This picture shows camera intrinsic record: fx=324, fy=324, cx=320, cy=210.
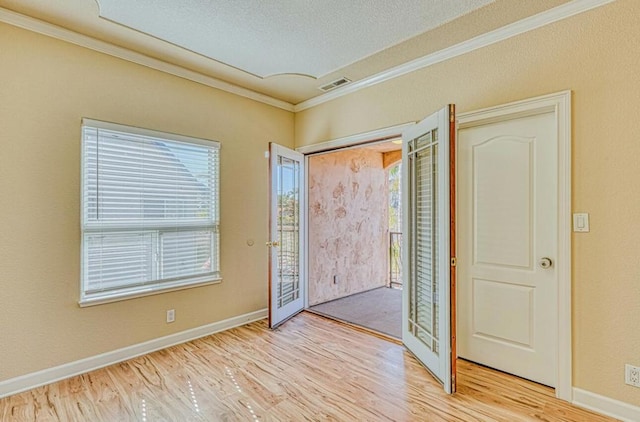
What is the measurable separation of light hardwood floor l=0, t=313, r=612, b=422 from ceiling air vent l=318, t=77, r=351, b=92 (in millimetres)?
2790

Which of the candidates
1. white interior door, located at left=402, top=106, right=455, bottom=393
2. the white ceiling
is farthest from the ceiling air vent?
white interior door, located at left=402, top=106, right=455, bottom=393

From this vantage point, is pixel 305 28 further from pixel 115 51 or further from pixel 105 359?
pixel 105 359

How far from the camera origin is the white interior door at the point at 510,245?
2.37 m

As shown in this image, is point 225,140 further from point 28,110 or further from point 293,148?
point 28,110

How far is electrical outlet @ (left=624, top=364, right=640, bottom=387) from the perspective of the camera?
1975 millimetres

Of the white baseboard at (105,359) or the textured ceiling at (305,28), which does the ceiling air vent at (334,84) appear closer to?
the textured ceiling at (305,28)

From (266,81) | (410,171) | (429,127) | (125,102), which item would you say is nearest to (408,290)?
(410,171)

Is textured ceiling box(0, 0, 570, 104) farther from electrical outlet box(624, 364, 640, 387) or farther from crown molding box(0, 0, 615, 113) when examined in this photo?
electrical outlet box(624, 364, 640, 387)

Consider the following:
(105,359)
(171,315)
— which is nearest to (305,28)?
(171,315)

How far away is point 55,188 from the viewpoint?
252cm

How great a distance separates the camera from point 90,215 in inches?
106

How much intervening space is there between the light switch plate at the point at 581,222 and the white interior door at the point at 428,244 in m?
0.80

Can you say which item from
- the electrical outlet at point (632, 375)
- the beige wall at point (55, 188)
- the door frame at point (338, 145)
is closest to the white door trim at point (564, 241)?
the electrical outlet at point (632, 375)

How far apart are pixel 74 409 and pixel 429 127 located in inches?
128
